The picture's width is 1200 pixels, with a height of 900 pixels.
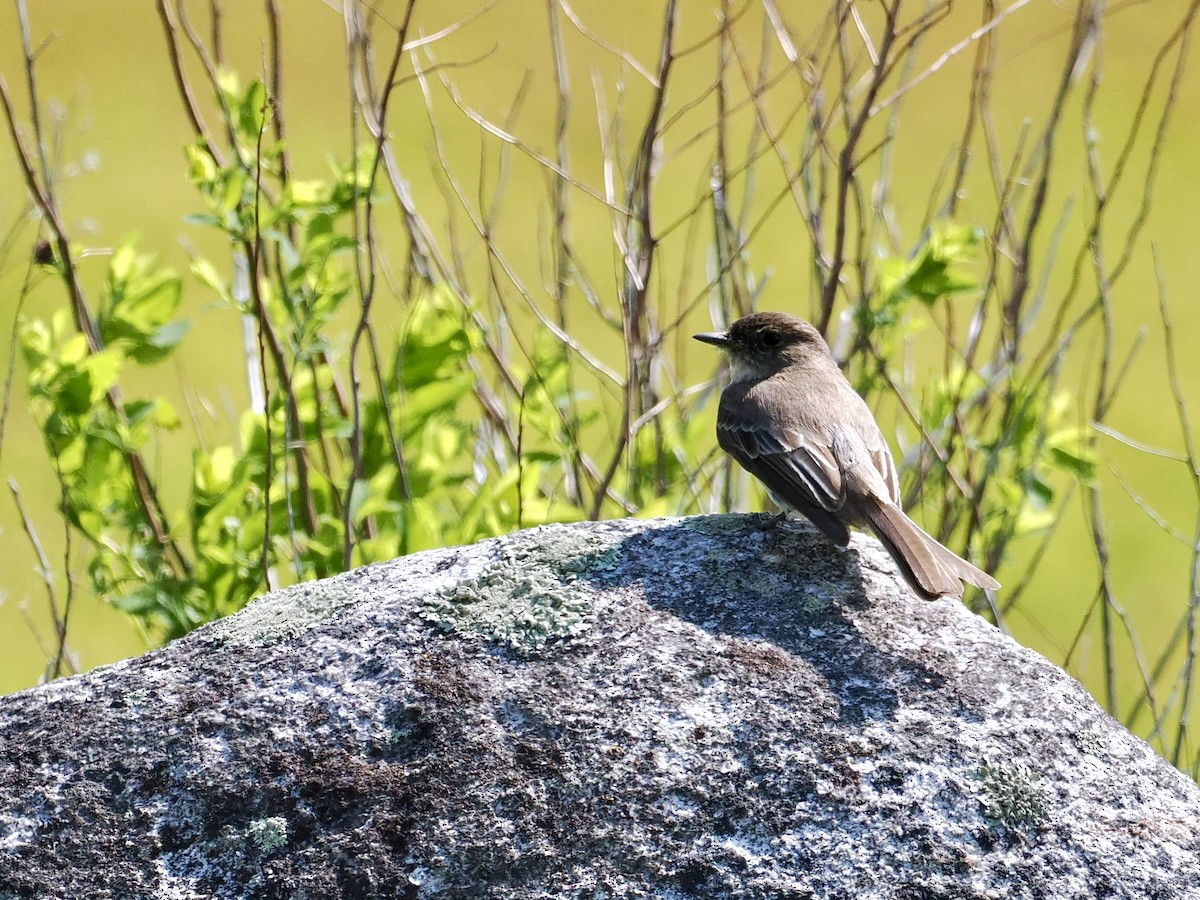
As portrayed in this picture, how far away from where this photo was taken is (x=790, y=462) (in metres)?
3.88

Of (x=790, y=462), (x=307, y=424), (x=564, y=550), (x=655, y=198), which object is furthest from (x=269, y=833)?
(x=655, y=198)

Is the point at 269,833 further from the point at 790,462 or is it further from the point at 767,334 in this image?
the point at 767,334

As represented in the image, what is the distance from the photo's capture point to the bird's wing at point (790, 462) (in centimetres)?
352

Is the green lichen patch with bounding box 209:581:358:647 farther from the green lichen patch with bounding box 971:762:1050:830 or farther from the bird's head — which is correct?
the bird's head

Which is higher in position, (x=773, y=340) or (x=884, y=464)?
(x=773, y=340)

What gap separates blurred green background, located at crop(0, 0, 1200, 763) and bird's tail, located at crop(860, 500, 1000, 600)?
491 cm

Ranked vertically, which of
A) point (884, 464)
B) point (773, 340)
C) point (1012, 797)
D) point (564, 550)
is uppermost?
point (773, 340)

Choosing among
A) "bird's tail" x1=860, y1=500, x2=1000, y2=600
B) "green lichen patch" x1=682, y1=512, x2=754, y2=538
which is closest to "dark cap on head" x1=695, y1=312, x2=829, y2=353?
"bird's tail" x1=860, y1=500, x2=1000, y2=600

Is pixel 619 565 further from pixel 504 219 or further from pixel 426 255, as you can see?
pixel 504 219

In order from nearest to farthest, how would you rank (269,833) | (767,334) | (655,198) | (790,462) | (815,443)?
(269,833) < (790,462) < (815,443) < (767,334) < (655,198)

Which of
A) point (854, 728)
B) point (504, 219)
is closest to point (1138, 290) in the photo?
point (504, 219)

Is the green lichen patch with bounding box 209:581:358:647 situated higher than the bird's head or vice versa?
the bird's head

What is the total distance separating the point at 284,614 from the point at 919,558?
148 cm

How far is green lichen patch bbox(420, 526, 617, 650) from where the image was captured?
113 inches
